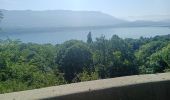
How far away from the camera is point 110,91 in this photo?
2852 mm

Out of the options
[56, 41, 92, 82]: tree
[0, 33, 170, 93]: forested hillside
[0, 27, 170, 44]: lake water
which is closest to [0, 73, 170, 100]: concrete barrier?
[0, 33, 170, 93]: forested hillside

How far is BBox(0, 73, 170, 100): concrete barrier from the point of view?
105 inches

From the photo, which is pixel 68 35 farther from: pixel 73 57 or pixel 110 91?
pixel 110 91

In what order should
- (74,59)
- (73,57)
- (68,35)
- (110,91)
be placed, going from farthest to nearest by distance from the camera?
(68,35) < (73,57) < (74,59) < (110,91)

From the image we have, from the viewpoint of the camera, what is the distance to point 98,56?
172ft

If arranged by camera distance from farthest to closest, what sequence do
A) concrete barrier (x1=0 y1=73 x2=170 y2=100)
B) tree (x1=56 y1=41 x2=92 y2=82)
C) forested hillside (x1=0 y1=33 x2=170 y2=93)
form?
1. tree (x1=56 y1=41 x2=92 y2=82)
2. forested hillside (x1=0 y1=33 x2=170 y2=93)
3. concrete barrier (x1=0 y1=73 x2=170 y2=100)

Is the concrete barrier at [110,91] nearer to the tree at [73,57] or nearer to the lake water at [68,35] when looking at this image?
the tree at [73,57]

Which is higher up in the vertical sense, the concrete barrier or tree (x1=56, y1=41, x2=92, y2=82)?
the concrete barrier

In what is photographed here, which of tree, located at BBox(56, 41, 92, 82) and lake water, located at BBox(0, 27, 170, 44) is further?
lake water, located at BBox(0, 27, 170, 44)

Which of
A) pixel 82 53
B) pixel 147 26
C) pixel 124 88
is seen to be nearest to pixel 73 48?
pixel 82 53

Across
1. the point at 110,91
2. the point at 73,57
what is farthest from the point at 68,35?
the point at 110,91

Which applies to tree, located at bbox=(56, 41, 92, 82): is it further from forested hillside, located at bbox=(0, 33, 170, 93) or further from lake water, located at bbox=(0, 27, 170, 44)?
lake water, located at bbox=(0, 27, 170, 44)

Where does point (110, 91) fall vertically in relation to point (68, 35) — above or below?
above

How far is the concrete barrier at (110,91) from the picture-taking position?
268cm
